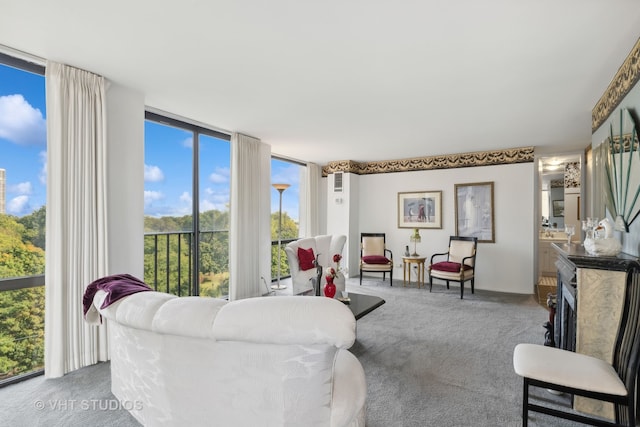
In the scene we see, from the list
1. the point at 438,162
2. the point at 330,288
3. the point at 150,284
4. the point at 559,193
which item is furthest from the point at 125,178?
the point at 559,193

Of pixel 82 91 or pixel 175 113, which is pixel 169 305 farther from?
pixel 175 113

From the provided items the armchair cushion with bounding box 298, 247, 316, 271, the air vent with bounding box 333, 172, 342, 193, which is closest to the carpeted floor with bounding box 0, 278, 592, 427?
the armchair cushion with bounding box 298, 247, 316, 271

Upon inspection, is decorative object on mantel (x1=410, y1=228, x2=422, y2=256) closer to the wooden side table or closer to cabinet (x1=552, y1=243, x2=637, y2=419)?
the wooden side table

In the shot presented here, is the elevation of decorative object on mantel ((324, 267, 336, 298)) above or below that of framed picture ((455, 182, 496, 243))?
below

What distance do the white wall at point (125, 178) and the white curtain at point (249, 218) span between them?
1.57 metres

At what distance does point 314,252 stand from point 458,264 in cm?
240

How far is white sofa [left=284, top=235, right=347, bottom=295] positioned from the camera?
4832 mm

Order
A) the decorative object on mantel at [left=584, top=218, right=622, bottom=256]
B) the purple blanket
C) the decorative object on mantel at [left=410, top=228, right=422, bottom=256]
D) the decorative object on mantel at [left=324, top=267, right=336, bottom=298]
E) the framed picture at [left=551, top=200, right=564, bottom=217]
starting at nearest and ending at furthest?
the purple blanket, the decorative object on mantel at [left=584, top=218, right=622, bottom=256], the decorative object on mantel at [left=324, top=267, right=336, bottom=298], the decorative object on mantel at [left=410, top=228, right=422, bottom=256], the framed picture at [left=551, top=200, right=564, bottom=217]

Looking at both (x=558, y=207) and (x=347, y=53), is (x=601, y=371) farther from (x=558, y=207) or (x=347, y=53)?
(x=558, y=207)

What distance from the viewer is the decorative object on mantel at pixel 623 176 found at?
2232mm

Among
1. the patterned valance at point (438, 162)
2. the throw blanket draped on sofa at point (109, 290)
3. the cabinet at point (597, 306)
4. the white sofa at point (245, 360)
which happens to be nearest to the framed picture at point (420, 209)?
the patterned valance at point (438, 162)

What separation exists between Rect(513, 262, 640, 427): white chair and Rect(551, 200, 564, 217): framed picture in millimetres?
6472

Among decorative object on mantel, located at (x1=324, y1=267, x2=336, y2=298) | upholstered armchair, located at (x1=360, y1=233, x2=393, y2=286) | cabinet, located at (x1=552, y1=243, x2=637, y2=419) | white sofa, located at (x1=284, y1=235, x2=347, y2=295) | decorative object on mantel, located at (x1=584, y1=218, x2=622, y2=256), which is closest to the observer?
cabinet, located at (x1=552, y1=243, x2=637, y2=419)

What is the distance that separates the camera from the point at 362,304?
328 cm
